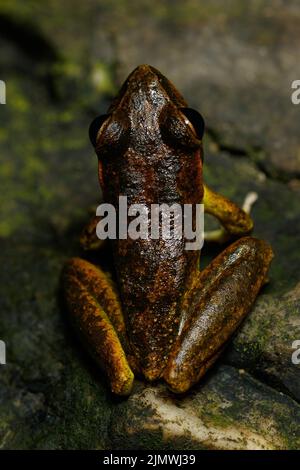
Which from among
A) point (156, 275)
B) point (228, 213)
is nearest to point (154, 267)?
point (156, 275)

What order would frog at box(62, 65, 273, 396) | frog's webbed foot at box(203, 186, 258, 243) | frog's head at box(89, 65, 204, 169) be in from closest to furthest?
frog at box(62, 65, 273, 396)
frog's head at box(89, 65, 204, 169)
frog's webbed foot at box(203, 186, 258, 243)

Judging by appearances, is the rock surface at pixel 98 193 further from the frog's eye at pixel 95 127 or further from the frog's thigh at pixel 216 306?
the frog's eye at pixel 95 127

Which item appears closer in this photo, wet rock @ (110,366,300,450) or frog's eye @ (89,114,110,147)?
wet rock @ (110,366,300,450)

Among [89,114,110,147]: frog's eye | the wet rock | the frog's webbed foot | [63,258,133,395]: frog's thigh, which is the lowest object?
the wet rock

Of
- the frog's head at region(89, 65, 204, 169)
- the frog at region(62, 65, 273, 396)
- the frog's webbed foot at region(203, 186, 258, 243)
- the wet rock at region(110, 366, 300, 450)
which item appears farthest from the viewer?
the frog's webbed foot at region(203, 186, 258, 243)

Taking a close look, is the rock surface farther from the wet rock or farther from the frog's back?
the frog's back

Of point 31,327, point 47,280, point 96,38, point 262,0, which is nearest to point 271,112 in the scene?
point 262,0

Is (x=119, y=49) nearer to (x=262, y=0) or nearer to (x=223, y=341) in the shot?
(x=262, y=0)

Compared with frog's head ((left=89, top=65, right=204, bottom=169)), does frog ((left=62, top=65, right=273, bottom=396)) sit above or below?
below

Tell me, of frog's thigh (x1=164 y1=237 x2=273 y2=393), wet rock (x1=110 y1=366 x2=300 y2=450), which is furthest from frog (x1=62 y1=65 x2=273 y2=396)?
wet rock (x1=110 y1=366 x2=300 y2=450)
